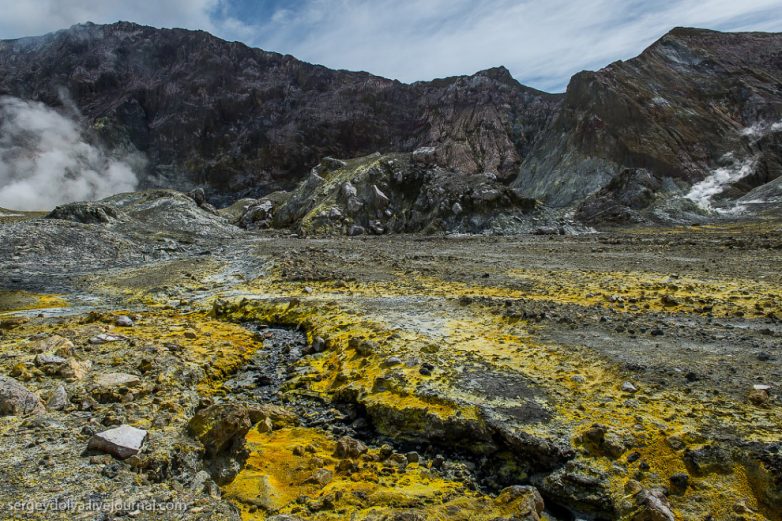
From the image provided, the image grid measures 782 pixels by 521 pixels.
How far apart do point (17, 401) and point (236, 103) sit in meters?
152

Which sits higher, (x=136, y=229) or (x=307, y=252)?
(x=136, y=229)

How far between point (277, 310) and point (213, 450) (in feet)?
Result: 33.9

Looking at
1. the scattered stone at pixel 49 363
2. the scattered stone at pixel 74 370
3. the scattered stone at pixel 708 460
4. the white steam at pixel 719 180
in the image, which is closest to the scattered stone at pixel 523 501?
the scattered stone at pixel 708 460

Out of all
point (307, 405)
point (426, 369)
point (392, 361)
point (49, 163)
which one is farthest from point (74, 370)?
point (49, 163)

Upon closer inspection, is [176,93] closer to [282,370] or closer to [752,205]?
[752,205]

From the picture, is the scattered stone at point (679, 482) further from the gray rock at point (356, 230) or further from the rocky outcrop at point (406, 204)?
the gray rock at point (356, 230)

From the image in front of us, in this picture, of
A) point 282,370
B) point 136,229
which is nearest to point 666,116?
point 136,229

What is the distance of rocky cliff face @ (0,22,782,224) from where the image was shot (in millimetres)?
71375

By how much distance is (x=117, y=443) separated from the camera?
6.49 metres

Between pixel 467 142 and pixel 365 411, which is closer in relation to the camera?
pixel 365 411

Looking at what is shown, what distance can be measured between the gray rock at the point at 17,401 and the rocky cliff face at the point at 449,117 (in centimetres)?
5143

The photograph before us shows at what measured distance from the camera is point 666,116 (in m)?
77.6

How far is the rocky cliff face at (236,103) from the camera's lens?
129125 mm

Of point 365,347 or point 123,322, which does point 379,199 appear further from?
point 365,347
